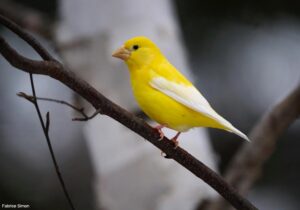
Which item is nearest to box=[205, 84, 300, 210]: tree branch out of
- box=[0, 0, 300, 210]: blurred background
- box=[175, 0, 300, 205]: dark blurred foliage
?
box=[0, 0, 300, 210]: blurred background

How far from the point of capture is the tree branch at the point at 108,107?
144 cm

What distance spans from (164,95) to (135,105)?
3.14ft

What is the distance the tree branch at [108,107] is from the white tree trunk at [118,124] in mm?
1099

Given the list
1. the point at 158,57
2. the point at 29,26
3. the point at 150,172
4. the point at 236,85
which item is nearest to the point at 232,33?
the point at 236,85

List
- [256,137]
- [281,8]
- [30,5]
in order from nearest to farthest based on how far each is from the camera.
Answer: [256,137] < [30,5] < [281,8]

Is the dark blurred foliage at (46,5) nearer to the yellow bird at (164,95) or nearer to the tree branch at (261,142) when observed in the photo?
the tree branch at (261,142)

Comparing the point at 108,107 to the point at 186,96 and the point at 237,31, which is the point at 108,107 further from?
the point at 237,31

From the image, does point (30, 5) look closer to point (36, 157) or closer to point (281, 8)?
point (36, 157)

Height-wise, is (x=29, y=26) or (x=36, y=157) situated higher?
(x=29, y=26)

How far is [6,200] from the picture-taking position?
4.39m

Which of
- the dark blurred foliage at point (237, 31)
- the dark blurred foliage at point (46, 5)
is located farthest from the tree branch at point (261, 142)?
the dark blurred foliage at point (46, 5)

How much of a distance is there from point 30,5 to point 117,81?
8.21ft

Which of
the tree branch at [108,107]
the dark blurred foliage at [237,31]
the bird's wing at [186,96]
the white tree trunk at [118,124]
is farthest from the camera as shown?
the dark blurred foliage at [237,31]

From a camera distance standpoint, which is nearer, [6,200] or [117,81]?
[117,81]
